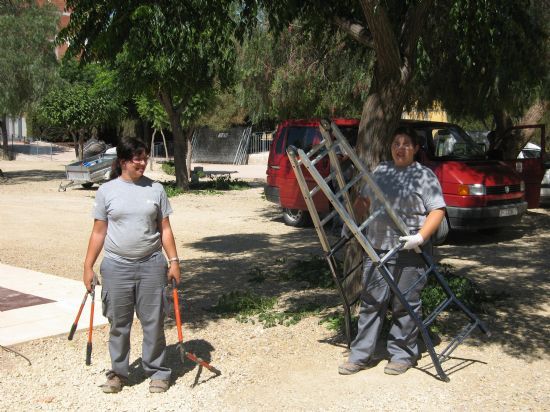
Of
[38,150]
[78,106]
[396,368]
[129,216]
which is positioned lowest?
[38,150]

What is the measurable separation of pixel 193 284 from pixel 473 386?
4.07 meters

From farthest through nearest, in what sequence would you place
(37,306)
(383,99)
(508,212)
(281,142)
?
(281,142) → (508,212) → (37,306) → (383,99)

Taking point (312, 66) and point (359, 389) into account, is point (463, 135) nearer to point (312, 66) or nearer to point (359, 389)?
point (312, 66)

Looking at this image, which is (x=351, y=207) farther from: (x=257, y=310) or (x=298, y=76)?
(x=298, y=76)

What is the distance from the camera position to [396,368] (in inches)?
202

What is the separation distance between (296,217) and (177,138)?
27.8ft

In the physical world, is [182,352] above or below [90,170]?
above

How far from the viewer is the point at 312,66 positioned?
55.5 ft

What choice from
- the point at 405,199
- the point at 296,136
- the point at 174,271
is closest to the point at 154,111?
the point at 296,136

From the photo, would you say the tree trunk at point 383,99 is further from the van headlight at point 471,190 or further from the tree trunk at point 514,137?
the tree trunk at point 514,137

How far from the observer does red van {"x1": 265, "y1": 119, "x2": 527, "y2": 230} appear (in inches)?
436

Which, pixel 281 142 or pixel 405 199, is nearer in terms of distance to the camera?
pixel 405 199

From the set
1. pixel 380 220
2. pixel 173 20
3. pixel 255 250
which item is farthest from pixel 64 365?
Result: pixel 255 250

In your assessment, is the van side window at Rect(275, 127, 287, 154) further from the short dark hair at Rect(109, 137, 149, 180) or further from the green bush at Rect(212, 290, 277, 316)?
the short dark hair at Rect(109, 137, 149, 180)
